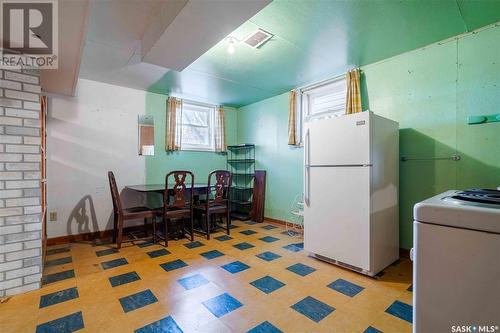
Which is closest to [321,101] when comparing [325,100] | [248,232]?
[325,100]

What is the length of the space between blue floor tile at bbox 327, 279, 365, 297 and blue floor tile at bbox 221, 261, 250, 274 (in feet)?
2.72

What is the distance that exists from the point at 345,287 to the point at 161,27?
8.61 ft

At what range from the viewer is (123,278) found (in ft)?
6.86

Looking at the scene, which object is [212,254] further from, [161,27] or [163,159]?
[161,27]

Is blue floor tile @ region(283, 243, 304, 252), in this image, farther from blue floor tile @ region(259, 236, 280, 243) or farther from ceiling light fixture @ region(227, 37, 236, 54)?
ceiling light fixture @ region(227, 37, 236, 54)

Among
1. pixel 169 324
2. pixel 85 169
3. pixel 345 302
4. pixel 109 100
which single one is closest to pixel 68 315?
pixel 169 324

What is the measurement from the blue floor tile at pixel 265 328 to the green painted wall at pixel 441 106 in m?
1.95

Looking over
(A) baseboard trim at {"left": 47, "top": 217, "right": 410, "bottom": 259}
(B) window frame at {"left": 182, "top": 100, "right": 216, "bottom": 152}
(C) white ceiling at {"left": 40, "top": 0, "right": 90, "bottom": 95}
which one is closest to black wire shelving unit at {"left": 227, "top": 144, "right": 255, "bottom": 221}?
(B) window frame at {"left": 182, "top": 100, "right": 216, "bottom": 152}

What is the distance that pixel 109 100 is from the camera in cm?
351

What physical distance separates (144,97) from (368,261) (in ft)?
12.8

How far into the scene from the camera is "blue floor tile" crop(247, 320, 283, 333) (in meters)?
1.41

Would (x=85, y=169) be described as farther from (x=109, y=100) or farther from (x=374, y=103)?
(x=374, y=103)

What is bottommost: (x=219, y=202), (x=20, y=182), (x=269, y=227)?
(x=269, y=227)

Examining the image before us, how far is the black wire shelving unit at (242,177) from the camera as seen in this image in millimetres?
4656
